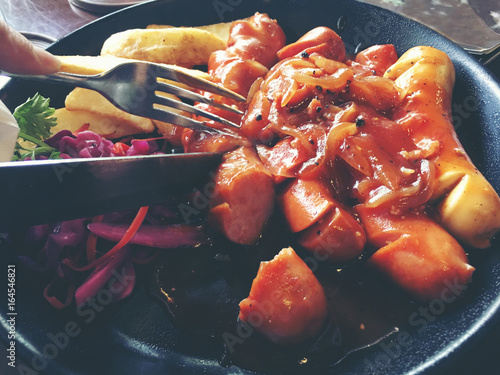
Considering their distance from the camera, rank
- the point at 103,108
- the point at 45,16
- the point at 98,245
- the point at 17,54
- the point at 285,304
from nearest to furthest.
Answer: the point at 285,304, the point at 17,54, the point at 98,245, the point at 103,108, the point at 45,16

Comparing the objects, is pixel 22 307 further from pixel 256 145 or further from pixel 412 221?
pixel 412 221

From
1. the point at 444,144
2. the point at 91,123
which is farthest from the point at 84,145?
the point at 444,144

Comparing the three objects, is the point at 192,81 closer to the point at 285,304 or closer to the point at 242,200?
the point at 242,200

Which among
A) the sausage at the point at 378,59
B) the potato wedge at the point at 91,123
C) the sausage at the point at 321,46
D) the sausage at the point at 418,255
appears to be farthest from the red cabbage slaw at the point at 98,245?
the sausage at the point at 378,59

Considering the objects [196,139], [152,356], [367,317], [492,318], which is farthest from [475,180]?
[152,356]

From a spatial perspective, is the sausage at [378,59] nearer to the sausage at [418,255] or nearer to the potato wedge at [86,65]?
the sausage at [418,255]

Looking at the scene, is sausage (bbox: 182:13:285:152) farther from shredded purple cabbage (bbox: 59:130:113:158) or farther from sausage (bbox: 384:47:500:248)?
sausage (bbox: 384:47:500:248)
